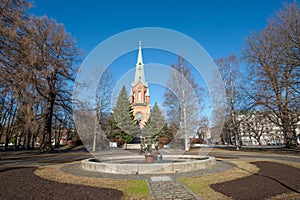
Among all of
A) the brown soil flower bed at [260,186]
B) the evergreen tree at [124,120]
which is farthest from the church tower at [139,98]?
the brown soil flower bed at [260,186]

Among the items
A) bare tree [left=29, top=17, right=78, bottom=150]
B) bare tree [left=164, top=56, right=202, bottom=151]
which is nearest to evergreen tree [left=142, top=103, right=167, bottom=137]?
bare tree [left=164, top=56, right=202, bottom=151]

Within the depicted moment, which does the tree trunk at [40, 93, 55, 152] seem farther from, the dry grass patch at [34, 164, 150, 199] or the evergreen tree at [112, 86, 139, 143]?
the dry grass patch at [34, 164, 150, 199]

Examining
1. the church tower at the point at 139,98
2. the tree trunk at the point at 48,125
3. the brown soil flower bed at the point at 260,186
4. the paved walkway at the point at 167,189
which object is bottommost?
the paved walkway at the point at 167,189

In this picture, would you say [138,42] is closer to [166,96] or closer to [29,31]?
[29,31]

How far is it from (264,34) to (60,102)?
23680 mm

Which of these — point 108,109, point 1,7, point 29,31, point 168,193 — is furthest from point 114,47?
point 108,109

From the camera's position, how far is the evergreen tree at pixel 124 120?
28688 mm

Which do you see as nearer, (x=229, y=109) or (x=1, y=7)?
(x=1, y=7)

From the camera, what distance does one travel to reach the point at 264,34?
22.7m

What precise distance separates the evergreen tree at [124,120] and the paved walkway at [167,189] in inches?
710

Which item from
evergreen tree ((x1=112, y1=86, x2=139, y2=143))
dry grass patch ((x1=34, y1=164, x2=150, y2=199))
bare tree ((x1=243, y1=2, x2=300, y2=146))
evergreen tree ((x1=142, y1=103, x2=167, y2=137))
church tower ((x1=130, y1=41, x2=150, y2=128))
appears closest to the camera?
dry grass patch ((x1=34, y1=164, x2=150, y2=199))

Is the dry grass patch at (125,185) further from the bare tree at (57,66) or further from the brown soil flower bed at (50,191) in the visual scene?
the bare tree at (57,66)

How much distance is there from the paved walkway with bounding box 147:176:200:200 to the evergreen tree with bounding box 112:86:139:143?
18.0 metres

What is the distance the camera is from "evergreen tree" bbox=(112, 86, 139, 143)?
28.7m
